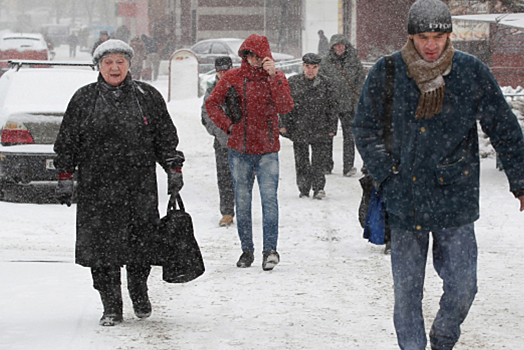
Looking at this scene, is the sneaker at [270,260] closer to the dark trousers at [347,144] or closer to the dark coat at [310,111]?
the dark coat at [310,111]

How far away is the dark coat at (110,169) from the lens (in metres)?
5.48

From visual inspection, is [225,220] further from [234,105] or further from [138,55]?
[138,55]

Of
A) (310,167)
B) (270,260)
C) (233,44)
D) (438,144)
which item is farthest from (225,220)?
(233,44)

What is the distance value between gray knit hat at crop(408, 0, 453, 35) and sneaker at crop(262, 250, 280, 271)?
354cm

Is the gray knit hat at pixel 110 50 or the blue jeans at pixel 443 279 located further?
the gray knit hat at pixel 110 50

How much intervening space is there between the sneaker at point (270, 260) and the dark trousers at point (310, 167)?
14.2 ft

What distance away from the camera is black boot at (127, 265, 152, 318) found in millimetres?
5680

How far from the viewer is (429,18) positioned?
4137 millimetres

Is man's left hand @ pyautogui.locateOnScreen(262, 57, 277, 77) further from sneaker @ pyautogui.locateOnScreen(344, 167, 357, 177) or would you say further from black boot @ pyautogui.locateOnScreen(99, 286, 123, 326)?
sneaker @ pyautogui.locateOnScreen(344, 167, 357, 177)

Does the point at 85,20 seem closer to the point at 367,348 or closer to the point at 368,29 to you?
the point at 368,29

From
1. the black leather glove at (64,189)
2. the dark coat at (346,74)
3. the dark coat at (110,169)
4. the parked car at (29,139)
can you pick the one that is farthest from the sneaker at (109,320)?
the dark coat at (346,74)

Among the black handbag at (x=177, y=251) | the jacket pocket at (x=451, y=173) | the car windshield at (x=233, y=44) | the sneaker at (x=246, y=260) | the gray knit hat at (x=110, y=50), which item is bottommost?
the sneaker at (x=246, y=260)

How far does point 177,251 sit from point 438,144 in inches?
78.5

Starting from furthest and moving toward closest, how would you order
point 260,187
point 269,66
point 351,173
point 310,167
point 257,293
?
1. point 351,173
2. point 310,167
3. point 260,187
4. point 269,66
5. point 257,293
